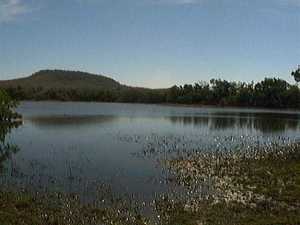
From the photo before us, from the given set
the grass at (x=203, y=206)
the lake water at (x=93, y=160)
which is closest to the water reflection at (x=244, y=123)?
the lake water at (x=93, y=160)

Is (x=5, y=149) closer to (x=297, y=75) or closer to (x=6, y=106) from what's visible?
(x=6, y=106)

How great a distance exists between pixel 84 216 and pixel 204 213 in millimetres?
4234

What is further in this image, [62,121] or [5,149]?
[62,121]

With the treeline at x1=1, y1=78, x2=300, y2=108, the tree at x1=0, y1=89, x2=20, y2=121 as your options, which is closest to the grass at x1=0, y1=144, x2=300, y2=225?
the tree at x1=0, y1=89, x2=20, y2=121

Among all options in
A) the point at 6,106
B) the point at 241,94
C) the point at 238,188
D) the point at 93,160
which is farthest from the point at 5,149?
the point at 241,94

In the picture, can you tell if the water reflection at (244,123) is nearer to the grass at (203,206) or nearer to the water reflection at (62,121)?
the water reflection at (62,121)

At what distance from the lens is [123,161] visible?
101ft

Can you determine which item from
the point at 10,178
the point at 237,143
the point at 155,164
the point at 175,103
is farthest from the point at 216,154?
the point at 175,103

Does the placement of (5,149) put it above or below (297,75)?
below

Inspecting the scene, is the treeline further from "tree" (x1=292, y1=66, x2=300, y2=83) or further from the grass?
the grass

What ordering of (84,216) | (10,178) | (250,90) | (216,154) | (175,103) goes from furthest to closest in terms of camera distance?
1. (175,103)
2. (250,90)
3. (216,154)
4. (10,178)
5. (84,216)

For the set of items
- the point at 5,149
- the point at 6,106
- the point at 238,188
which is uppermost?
the point at 6,106

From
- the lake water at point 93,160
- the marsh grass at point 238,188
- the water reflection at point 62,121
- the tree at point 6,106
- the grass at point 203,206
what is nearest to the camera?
the grass at point 203,206

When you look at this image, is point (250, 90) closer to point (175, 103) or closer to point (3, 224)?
point (175, 103)
